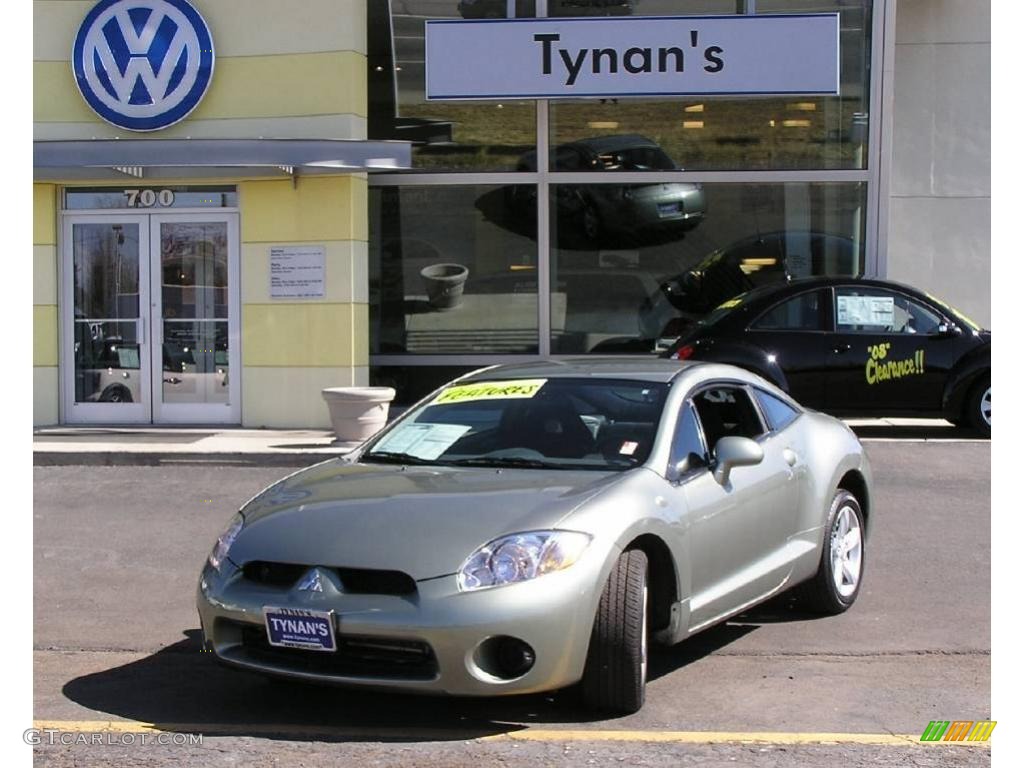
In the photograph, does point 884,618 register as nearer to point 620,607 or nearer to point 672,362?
point 672,362

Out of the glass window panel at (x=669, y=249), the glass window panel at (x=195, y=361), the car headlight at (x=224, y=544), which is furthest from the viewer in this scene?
the glass window panel at (x=669, y=249)

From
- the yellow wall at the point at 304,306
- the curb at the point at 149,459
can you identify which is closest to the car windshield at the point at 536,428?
the curb at the point at 149,459

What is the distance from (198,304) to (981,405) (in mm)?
8598

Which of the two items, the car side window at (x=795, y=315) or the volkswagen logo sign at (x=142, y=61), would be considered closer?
the car side window at (x=795, y=315)

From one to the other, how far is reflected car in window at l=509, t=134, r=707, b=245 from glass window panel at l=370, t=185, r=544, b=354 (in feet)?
1.26

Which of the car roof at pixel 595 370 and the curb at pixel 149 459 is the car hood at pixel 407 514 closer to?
the car roof at pixel 595 370

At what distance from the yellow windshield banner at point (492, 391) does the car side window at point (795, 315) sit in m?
7.34

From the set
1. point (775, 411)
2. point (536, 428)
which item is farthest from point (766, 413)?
point (536, 428)

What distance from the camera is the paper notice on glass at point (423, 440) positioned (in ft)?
20.9

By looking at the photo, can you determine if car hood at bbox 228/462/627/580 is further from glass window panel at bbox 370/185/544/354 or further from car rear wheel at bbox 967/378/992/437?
glass window panel at bbox 370/185/544/354

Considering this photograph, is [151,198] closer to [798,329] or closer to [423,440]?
[798,329]


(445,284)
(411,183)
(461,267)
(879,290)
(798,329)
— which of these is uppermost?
(411,183)

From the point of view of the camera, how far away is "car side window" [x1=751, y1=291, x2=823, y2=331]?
13.7m

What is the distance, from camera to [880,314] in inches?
542
